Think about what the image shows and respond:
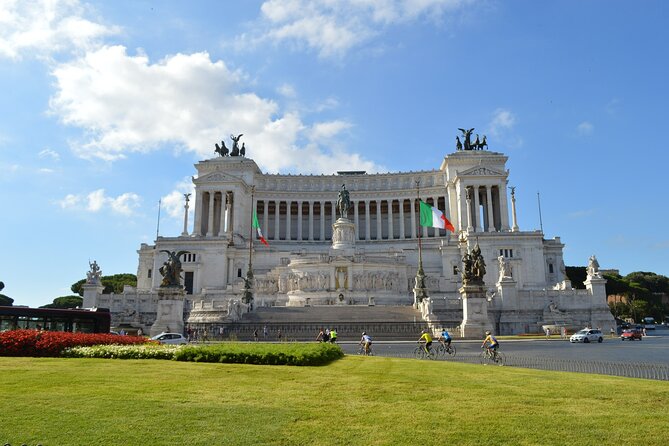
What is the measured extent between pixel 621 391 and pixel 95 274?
65.3 metres

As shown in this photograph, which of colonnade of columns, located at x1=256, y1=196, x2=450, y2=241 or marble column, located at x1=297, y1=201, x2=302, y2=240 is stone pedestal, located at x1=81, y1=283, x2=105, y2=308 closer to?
colonnade of columns, located at x1=256, y1=196, x2=450, y2=241

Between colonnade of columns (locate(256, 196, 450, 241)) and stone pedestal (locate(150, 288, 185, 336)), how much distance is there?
205 feet

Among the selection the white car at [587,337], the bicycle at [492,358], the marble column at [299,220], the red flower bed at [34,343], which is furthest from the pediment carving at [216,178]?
the bicycle at [492,358]

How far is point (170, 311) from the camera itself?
48000mm

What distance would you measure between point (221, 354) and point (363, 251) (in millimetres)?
69060

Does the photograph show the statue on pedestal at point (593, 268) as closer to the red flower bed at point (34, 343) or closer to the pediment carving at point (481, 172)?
the pediment carving at point (481, 172)

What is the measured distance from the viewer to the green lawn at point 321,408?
9.55 m

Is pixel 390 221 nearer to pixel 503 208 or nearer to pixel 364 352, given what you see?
pixel 503 208

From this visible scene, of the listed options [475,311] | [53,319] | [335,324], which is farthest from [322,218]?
[53,319]

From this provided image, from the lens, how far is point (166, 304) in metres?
48.0

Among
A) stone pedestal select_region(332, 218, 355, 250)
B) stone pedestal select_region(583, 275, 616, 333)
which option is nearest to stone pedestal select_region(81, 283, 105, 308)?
stone pedestal select_region(332, 218, 355, 250)

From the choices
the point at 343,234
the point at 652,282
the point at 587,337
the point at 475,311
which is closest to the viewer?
the point at 587,337

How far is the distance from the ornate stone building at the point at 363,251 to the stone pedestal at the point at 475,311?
12.8ft

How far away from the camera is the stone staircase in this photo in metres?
47.7
